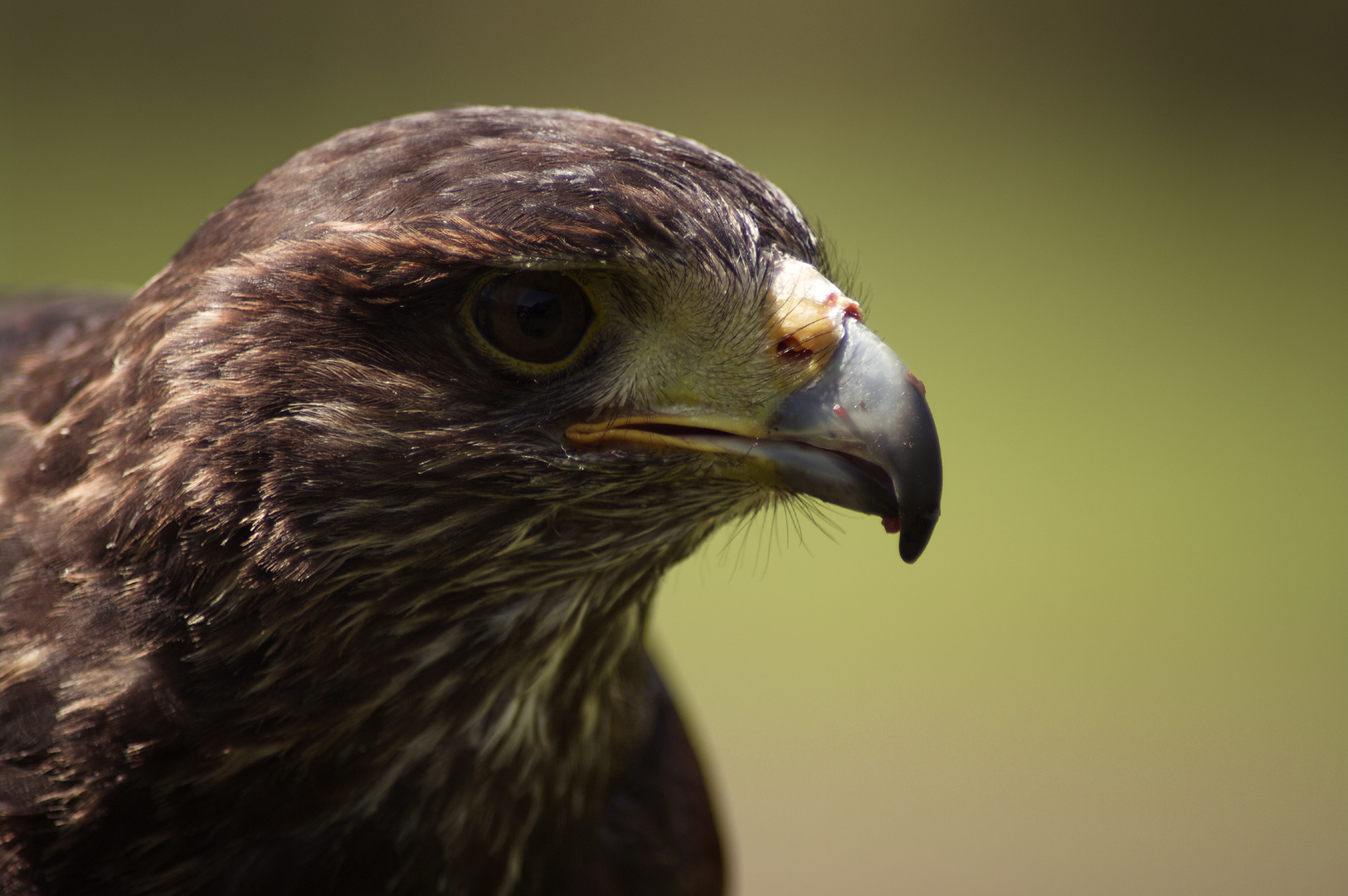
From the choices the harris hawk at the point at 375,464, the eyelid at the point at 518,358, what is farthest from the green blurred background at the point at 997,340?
the eyelid at the point at 518,358

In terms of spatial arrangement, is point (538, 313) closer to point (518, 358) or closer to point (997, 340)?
point (518, 358)

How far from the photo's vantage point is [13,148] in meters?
7.43

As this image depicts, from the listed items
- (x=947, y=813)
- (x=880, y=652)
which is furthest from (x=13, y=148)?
(x=947, y=813)

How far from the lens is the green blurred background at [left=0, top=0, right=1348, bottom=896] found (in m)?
6.34

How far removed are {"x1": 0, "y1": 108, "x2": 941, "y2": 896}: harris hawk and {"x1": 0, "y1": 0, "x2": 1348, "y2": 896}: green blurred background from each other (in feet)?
14.5

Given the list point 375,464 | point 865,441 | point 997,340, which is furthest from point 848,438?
point 997,340

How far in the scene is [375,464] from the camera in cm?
155

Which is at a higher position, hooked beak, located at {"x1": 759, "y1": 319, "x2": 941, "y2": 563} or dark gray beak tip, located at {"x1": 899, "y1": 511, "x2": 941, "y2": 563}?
hooked beak, located at {"x1": 759, "y1": 319, "x2": 941, "y2": 563}

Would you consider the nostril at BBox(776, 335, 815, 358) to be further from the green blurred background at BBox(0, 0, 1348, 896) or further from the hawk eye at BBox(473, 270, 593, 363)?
the green blurred background at BBox(0, 0, 1348, 896)

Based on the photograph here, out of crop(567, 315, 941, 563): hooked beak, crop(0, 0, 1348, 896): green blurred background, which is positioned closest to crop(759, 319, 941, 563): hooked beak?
crop(567, 315, 941, 563): hooked beak

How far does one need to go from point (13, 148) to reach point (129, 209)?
74 centimetres

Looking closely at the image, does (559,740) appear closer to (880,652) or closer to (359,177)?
(359,177)

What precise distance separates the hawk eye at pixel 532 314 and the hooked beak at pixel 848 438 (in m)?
0.11

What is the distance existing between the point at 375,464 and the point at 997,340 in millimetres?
7279
